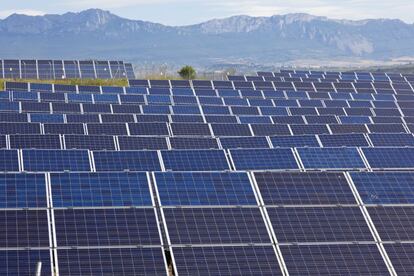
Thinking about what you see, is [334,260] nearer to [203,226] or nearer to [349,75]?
[203,226]

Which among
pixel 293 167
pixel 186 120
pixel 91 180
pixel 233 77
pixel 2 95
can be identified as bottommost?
pixel 91 180

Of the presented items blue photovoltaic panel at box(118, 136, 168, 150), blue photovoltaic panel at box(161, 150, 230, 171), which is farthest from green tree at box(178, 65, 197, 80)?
blue photovoltaic panel at box(161, 150, 230, 171)

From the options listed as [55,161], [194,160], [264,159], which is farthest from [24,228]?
[264,159]

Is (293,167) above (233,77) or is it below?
below

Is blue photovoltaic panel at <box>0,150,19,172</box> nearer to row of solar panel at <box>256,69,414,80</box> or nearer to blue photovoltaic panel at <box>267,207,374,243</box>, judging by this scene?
blue photovoltaic panel at <box>267,207,374,243</box>

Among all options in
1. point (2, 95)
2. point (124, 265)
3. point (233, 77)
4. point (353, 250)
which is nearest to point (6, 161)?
point (124, 265)

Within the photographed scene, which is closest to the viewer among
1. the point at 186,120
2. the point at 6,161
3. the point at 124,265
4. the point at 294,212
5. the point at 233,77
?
the point at 124,265

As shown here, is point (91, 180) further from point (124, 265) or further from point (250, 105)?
point (250, 105)

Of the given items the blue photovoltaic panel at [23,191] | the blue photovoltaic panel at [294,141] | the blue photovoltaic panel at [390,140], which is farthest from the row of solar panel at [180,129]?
the blue photovoltaic panel at [23,191]
